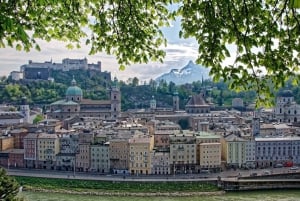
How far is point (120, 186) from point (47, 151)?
16.3ft

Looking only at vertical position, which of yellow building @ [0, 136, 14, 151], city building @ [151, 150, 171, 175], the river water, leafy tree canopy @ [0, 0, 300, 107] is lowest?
the river water

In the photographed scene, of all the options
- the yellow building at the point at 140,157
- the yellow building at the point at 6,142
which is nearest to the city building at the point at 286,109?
the yellow building at the point at 140,157

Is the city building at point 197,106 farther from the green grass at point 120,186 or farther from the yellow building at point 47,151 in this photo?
the green grass at point 120,186

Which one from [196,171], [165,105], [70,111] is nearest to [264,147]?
[196,171]

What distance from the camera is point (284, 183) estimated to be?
14422 mm

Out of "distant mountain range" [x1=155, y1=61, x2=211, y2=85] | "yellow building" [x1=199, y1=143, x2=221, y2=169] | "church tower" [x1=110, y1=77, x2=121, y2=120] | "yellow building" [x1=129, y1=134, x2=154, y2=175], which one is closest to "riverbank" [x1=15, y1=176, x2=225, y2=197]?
"yellow building" [x1=129, y1=134, x2=154, y2=175]

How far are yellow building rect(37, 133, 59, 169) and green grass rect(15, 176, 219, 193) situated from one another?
315 centimetres

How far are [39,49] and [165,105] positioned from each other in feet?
104

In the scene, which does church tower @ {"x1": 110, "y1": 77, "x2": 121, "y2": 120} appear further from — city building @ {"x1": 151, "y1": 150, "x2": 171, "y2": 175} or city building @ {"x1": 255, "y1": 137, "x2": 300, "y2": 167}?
city building @ {"x1": 151, "y1": 150, "x2": 171, "y2": 175}

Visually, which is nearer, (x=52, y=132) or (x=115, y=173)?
(x=115, y=173)

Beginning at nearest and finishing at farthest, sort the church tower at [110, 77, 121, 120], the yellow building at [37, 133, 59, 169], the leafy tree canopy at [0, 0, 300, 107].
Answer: the leafy tree canopy at [0, 0, 300, 107], the yellow building at [37, 133, 59, 169], the church tower at [110, 77, 121, 120]

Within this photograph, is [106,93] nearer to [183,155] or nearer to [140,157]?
[183,155]

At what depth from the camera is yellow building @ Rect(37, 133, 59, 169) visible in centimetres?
1830

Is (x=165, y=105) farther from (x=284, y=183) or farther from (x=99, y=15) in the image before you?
(x=99, y=15)
